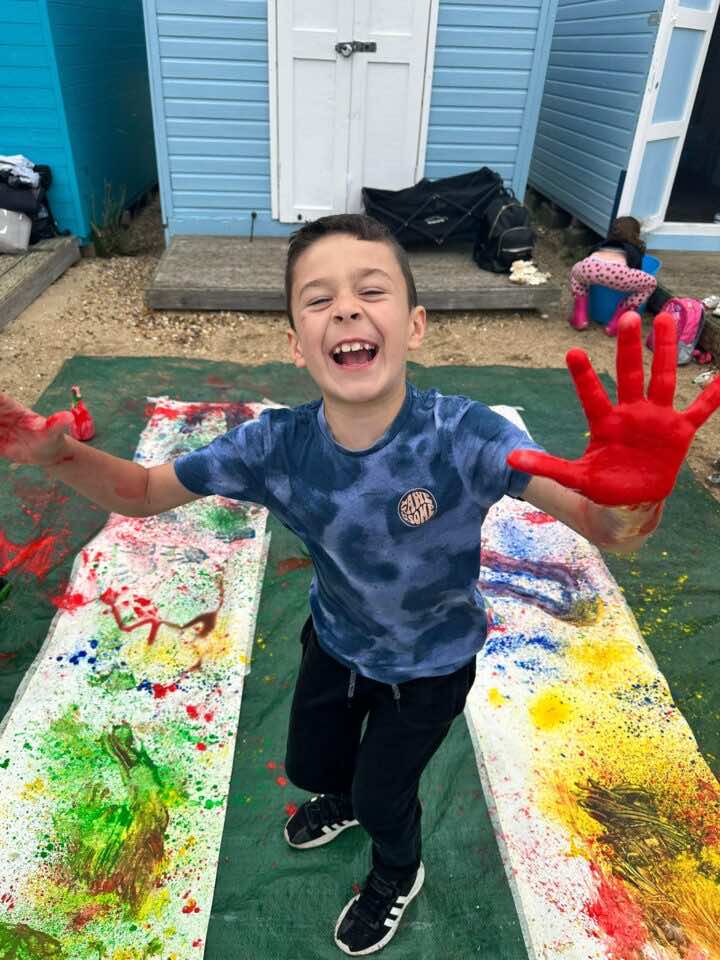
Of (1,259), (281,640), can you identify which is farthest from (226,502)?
(1,259)

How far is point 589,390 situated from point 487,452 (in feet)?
0.92

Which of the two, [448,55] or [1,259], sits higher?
[448,55]

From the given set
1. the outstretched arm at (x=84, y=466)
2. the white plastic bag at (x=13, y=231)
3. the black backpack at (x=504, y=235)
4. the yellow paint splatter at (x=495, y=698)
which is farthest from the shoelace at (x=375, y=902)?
the white plastic bag at (x=13, y=231)

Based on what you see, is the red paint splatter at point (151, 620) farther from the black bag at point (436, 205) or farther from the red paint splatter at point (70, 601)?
the black bag at point (436, 205)

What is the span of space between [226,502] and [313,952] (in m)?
2.07

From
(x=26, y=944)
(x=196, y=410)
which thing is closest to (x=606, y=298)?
(x=196, y=410)

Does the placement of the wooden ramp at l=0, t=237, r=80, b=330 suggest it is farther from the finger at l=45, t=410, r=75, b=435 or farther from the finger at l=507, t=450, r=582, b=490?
the finger at l=507, t=450, r=582, b=490

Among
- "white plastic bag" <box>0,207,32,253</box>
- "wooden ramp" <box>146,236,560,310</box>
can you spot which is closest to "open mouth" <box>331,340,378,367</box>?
"wooden ramp" <box>146,236,560,310</box>

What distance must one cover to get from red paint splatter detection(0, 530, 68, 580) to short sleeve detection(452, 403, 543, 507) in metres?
2.27

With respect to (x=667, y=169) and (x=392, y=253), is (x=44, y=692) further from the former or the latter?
(x=667, y=169)

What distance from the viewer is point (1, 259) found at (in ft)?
20.1

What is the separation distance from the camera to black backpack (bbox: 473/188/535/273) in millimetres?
6168

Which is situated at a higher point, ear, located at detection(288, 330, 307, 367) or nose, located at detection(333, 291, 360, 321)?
nose, located at detection(333, 291, 360, 321)

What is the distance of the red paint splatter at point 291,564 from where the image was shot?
118 inches
